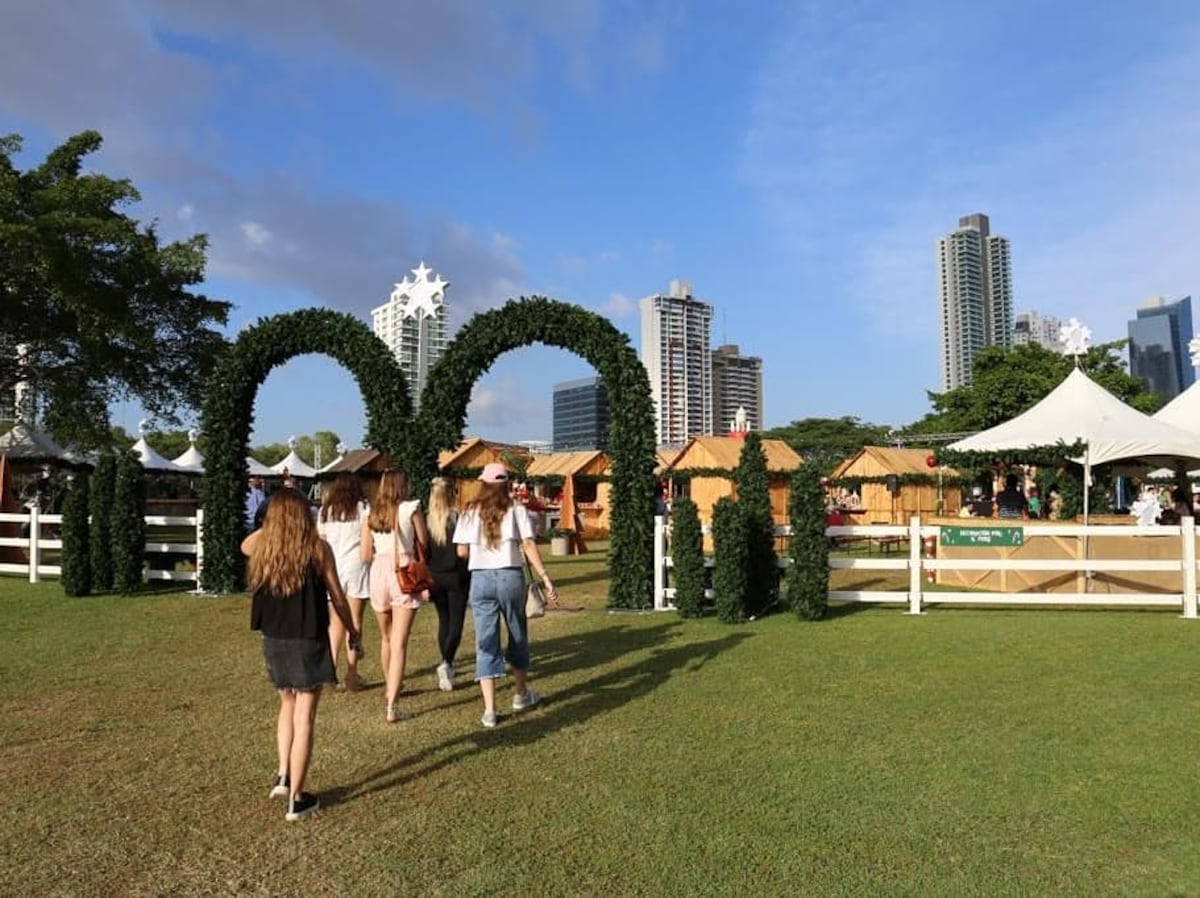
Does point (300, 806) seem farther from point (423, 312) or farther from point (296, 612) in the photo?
point (423, 312)

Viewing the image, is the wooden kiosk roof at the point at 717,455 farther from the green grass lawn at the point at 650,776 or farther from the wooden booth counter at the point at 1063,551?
the green grass lawn at the point at 650,776

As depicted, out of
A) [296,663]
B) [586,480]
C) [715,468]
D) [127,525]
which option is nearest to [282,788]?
[296,663]

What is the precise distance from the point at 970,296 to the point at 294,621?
123362 millimetres

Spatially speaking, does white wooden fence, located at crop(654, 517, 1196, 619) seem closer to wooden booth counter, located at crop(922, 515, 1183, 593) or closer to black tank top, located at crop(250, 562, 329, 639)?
wooden booth counter, located at crop(922, 515, 1183, 593)

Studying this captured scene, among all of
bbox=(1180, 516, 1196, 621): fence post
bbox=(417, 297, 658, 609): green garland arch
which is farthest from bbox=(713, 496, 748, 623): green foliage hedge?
bbox=(1180, 516, 1196, 621): fence post

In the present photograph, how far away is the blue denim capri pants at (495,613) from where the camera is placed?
588 centimetres

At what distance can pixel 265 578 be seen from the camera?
444cm

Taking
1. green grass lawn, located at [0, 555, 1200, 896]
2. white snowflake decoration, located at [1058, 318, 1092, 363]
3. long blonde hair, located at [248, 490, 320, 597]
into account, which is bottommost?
green grass lawn, located at [0, 555, 1200, 896]

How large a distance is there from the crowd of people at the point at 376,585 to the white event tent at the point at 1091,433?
974 centimetres

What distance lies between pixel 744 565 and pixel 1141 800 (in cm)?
587

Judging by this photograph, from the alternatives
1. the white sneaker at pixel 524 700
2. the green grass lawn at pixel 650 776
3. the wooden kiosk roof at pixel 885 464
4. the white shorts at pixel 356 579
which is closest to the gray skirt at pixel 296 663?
the green grass lawn at pixel 650 776

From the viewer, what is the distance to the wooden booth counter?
11039mm

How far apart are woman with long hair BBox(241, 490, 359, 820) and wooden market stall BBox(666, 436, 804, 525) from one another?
1906cm

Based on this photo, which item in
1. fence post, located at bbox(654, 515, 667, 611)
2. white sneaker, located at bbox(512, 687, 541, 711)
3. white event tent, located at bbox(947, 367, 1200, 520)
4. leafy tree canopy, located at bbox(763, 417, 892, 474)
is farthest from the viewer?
leafy tree canopy, located at bbox(763, 417, 892, 474)
